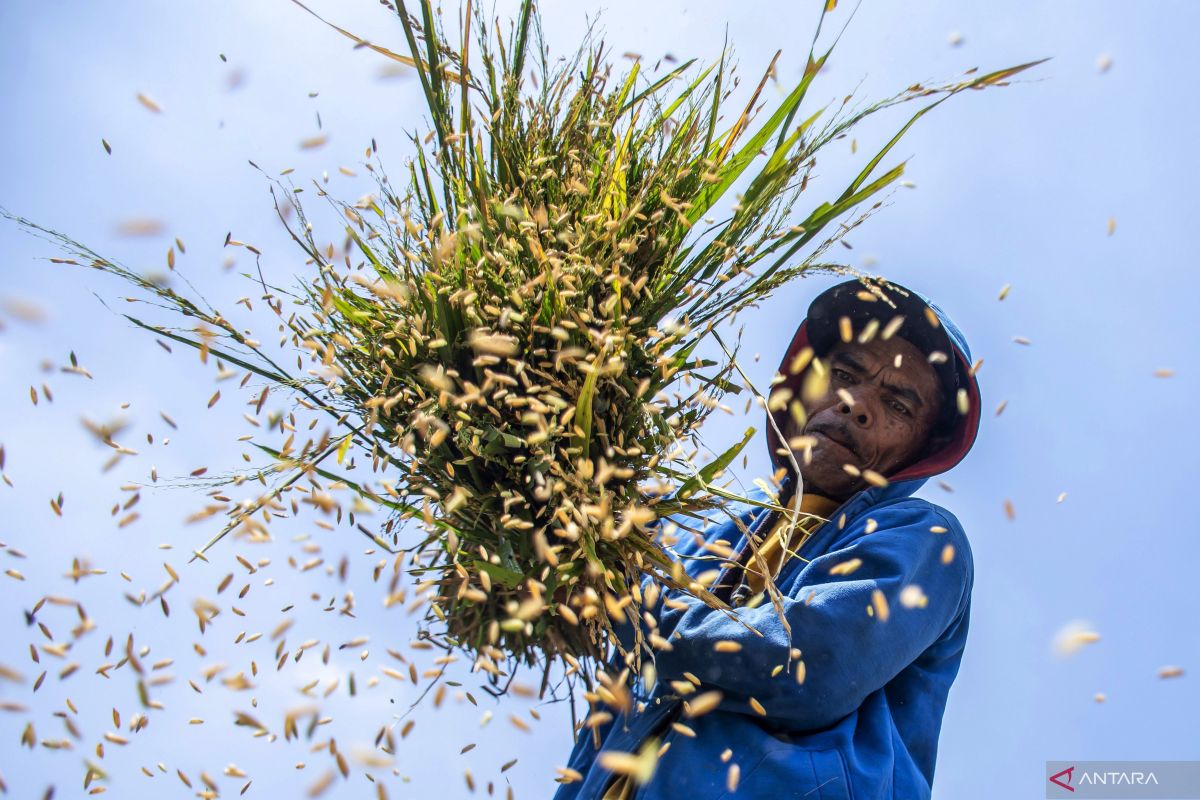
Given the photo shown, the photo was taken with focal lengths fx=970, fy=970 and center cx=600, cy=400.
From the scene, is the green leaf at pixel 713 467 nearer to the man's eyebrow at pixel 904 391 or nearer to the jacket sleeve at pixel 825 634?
the jacket sleeve at pixel 825 634

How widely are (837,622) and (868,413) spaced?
33.6 inches

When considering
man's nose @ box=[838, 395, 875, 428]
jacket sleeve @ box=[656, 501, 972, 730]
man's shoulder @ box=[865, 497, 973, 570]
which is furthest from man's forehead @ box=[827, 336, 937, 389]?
jacket sleeve @ box=[656, 501, 972, 730]

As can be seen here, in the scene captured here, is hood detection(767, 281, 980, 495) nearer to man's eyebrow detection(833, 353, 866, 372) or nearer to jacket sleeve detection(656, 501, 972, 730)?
man's eyebrow detection(833, 353, 866, 372)

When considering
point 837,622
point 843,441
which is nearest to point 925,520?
point 843,441

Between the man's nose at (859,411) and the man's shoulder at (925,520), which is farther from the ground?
the man's nose at (859,411)

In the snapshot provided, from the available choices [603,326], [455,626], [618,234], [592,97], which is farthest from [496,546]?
[592,97]

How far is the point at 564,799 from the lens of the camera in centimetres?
236

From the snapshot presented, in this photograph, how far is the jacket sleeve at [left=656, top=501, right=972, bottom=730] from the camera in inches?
80.0

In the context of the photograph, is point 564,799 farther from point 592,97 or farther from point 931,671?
point 592,97

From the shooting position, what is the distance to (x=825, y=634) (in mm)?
2043

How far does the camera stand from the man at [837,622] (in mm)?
2031

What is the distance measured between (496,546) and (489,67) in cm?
115

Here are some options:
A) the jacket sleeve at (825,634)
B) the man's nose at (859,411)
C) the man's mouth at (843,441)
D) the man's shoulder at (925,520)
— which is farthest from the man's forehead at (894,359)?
the jacket sleeve at (825,634)

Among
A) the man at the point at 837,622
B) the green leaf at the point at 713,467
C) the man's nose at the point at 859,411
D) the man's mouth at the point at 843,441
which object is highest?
the green leaf at the point at 713,467
